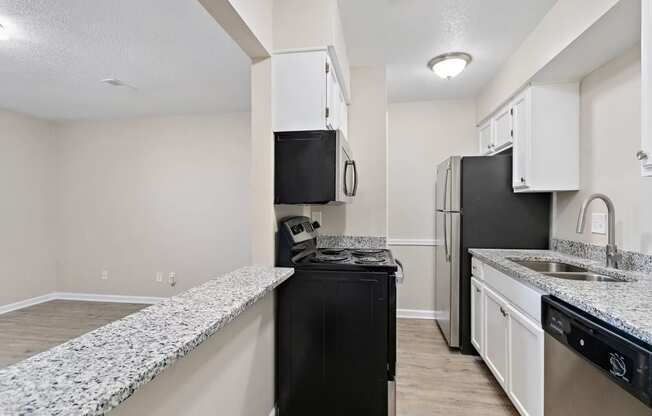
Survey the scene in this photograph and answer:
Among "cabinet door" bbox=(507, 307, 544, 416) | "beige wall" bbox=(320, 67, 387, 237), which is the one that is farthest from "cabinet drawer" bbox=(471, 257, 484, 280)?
"beige wall" bbox=(320, 67, 387, 237)

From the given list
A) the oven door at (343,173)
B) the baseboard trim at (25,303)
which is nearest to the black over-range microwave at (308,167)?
the oven door at (343,173)

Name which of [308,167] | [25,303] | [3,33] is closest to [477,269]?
[308,167]

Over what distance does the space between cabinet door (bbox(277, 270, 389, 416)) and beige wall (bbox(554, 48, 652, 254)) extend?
1497mm

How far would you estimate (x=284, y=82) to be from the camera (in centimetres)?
183

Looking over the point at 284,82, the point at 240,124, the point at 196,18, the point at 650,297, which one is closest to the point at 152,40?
the point at 196,18

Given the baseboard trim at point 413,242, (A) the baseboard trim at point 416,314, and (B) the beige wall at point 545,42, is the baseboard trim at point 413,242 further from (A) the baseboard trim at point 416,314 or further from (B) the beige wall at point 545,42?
(B) the beige wall at point 545,42

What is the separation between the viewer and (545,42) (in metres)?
2.03

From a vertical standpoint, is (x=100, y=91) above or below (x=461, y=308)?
above

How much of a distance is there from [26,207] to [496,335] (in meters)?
5.65

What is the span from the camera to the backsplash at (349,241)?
8.76 feet

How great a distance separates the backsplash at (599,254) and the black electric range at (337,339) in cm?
135

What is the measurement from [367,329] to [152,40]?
257 cm

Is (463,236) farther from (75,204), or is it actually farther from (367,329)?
(75,204)

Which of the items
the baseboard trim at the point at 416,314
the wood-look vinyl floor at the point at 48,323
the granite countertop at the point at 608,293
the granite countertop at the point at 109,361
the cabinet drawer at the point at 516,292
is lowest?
the wood-look vinyl floor at the point at 48,323
